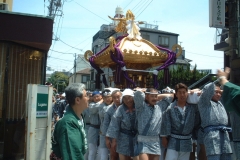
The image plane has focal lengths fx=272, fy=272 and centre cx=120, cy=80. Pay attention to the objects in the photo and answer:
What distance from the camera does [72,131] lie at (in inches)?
87.9

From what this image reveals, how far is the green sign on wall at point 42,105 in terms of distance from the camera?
4.47m

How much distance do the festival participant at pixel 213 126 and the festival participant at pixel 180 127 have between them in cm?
35

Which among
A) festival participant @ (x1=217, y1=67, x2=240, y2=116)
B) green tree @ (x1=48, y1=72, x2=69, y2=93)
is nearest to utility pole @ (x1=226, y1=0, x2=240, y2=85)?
festival participant @ (x1=217, y1=67, x2=240, y2=116)

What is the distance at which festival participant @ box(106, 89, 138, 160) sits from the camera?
464 centimetres

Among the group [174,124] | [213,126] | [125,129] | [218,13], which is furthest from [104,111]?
[218,13]

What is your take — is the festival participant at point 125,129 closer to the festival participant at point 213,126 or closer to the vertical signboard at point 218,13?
the festival participant at point 213,126

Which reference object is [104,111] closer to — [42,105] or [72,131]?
[42,105]

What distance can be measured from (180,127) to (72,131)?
248 centimetres

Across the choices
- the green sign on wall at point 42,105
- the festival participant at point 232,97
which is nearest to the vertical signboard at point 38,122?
the green sign on wall at point 42,105

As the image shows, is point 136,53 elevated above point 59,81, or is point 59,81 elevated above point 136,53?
point 59,81

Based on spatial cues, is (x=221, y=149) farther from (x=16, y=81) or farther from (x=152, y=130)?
(x=16, y=81)

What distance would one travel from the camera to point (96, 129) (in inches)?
238

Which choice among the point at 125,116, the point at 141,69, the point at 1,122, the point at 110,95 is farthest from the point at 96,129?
the point at 141,69

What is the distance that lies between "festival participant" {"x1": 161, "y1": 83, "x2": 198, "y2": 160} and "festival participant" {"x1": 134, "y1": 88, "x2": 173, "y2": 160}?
20cm
